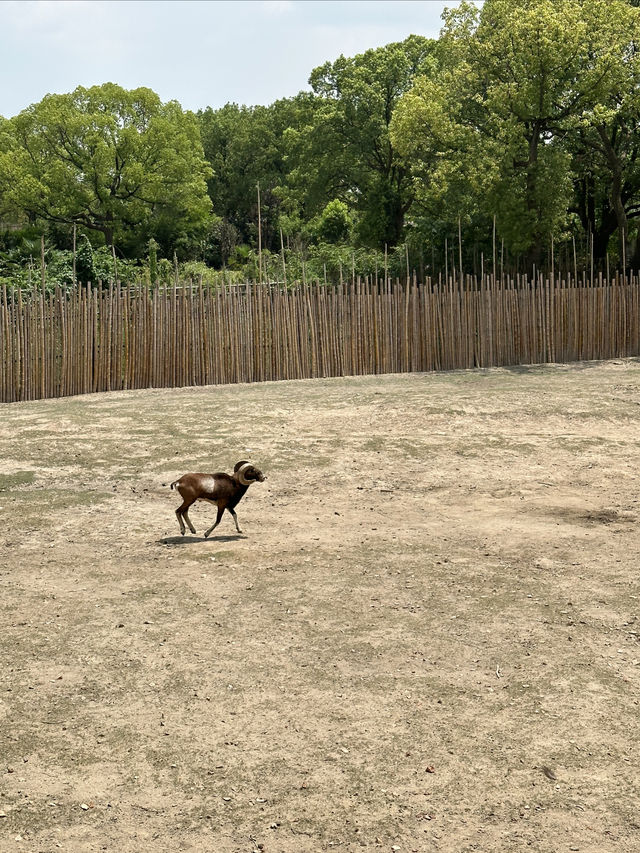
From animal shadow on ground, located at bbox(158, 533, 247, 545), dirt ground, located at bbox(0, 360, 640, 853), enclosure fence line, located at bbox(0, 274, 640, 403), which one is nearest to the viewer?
dirt ground, located at bbox(0, 360, 640, 853)

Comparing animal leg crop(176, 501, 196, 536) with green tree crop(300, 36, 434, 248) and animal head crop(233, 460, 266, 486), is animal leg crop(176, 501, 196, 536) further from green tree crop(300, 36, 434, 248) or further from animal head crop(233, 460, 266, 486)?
green tree crop(300, 36, 434, 248)

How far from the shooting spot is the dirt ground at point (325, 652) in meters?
3.08

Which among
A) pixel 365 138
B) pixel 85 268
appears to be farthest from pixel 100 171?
pixel 85 268

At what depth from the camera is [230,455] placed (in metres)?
8.21

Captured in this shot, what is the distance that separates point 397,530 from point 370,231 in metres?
23.8

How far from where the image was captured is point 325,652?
167 inches

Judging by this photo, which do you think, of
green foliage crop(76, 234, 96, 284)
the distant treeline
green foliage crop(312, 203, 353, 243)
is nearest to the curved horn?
→ the distant treeline

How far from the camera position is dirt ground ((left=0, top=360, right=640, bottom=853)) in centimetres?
308

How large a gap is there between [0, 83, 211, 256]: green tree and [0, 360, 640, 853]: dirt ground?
29.7 m

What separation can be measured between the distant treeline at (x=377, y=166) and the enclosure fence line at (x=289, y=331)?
2.21ft

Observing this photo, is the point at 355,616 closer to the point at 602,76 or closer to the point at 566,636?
the point at 566,636

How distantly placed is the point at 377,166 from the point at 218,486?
84.3 ft

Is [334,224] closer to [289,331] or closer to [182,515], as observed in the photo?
[289,331]

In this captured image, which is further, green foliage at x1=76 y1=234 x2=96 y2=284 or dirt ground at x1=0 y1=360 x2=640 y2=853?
green foliage at x1=76 y1=234 x2=96 y2=284
